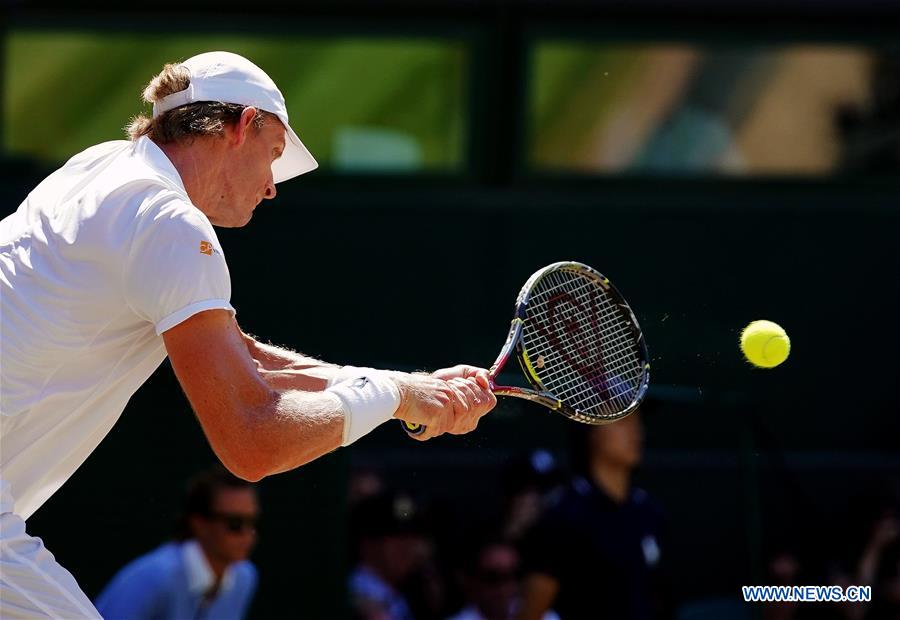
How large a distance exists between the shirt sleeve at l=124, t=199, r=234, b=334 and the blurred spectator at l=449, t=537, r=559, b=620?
8.04 ft

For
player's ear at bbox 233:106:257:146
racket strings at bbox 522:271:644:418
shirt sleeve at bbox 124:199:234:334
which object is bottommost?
racket strings at bbox 522:271:644:418

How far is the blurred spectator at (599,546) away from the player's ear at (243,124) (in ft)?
6.88

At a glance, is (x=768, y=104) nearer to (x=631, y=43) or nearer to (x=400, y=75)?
(x=631, y=43)

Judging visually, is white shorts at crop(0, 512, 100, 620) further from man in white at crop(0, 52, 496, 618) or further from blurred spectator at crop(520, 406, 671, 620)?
blurred spectator at crop(520, 406, 671, 620)

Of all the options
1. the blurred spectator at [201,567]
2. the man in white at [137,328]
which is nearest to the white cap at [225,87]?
the man in white at [137,328]

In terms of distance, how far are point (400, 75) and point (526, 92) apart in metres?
0.60

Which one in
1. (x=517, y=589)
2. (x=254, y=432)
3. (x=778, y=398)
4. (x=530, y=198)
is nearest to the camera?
(x=254, y=432)

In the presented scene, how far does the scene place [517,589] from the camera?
190 inches

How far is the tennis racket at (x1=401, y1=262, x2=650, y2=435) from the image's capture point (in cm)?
350

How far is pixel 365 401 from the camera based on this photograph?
2801 millimetres

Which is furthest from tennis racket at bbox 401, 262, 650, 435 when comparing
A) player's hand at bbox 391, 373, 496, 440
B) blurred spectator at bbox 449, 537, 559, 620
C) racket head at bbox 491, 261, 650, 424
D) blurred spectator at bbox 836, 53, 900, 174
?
blurred spectator at bbox 836, 53, 900, 174

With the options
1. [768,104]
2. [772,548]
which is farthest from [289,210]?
[772,548]

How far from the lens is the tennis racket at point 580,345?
3504 mm

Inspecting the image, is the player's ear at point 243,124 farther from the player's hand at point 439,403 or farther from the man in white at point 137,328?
the player's hand at point 439,403
